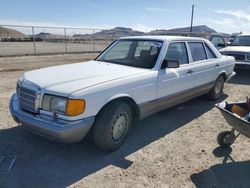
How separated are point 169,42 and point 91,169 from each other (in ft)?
8.89

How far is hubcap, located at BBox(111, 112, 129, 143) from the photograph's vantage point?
388 cm

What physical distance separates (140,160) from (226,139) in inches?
56.9

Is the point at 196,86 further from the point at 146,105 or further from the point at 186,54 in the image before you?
the point at 146,105

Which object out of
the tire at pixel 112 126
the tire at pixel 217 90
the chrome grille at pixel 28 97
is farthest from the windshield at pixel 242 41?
the chrome grille at pixel 28 97

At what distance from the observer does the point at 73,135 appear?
3.34 metres

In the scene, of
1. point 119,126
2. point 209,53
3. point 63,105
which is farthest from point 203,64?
point 63,105

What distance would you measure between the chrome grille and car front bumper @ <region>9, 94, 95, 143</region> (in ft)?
0.41

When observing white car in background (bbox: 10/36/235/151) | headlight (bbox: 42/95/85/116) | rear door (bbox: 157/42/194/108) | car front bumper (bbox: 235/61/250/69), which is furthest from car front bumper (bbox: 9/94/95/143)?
car front bumper (bbox: 235/61/250/69)

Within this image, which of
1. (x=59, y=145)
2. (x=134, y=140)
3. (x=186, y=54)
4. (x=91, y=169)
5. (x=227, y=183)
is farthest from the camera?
(x=186, y=54)

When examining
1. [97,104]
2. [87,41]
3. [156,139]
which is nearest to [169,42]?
[156,139]

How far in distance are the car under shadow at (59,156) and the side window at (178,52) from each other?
4.21 feet

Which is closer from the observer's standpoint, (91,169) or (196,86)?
(91,169)

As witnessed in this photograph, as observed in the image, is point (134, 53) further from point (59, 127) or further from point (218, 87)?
point (218, 87)

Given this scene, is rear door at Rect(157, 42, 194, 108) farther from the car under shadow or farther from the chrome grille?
the chrome grille
